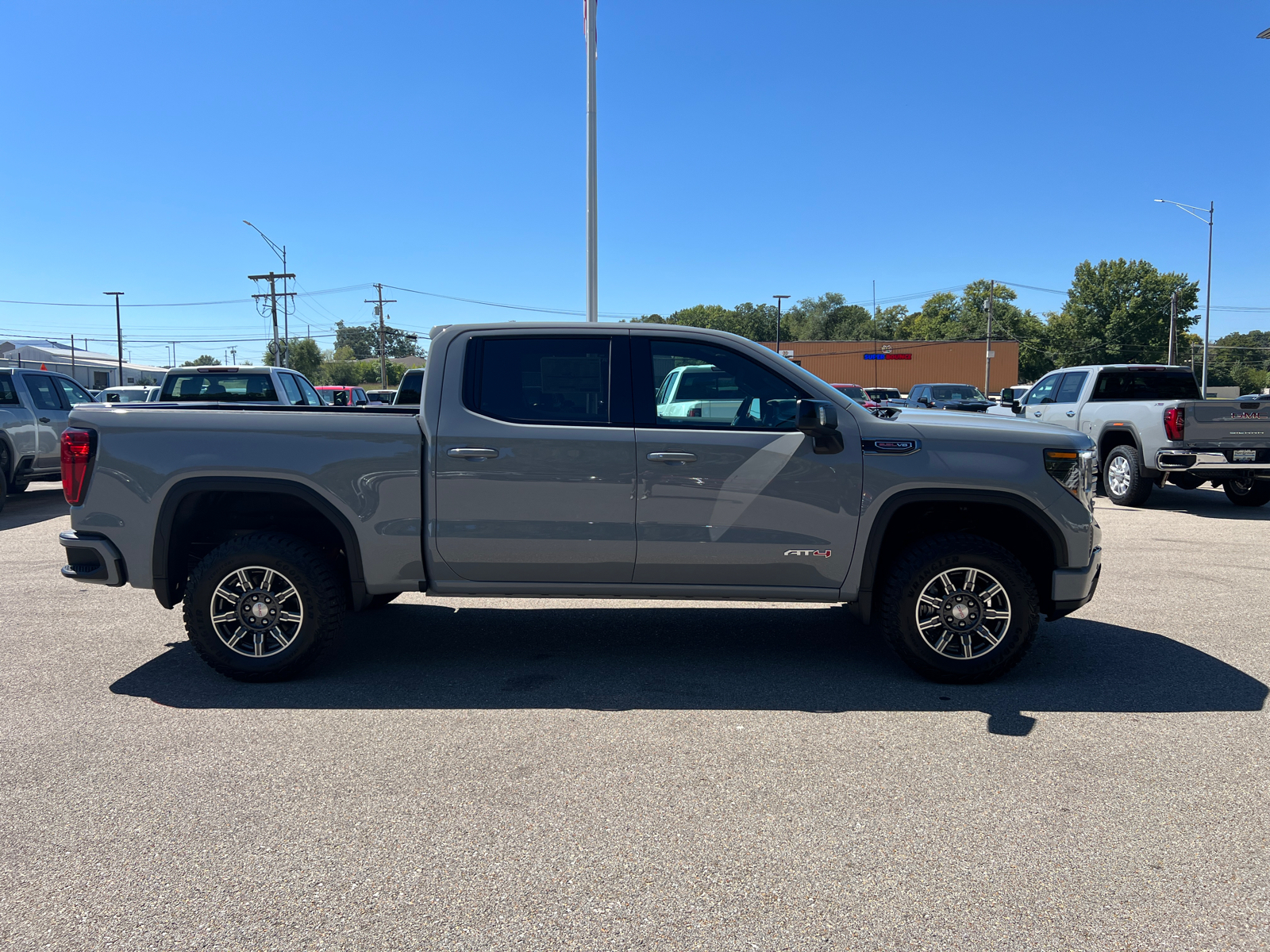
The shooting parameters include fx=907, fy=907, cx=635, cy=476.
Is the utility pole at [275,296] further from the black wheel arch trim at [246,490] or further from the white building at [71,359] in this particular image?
the black wheel arch trim at [246,490]

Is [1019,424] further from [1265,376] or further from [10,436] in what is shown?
[1265,376]

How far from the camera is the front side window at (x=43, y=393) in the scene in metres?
12.7

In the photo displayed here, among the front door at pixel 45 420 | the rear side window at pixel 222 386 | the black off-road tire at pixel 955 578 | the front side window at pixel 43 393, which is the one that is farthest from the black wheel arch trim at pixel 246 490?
the front side window at pixel 43 393

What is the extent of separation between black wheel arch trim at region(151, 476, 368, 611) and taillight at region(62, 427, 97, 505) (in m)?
0.46

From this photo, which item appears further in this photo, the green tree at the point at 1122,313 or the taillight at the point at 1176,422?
the green tree at the point at 1122,313

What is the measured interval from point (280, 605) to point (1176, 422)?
422 inches

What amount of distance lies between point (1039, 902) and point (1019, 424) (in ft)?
9.56

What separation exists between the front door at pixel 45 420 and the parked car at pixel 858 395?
10653 millimetres

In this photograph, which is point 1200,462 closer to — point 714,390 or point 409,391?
point 714,390

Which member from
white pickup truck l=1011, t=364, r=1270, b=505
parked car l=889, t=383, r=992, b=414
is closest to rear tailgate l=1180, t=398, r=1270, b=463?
white pickup truck l=1011, t=364, r=1270, b=505

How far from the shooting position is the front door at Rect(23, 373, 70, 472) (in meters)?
12.5

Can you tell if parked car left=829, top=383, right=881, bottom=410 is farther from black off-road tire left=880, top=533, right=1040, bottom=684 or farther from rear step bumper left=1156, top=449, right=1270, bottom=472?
rear step bumper left=1156, top=449, right=1270, bottom=472

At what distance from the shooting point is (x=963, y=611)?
4840mm

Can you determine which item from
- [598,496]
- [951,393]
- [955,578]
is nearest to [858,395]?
[951,393]
